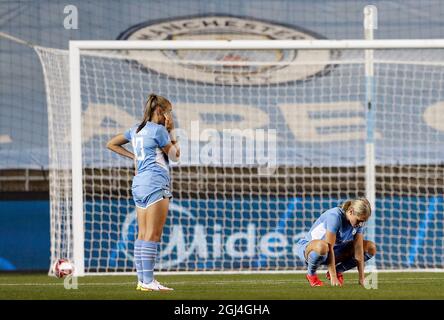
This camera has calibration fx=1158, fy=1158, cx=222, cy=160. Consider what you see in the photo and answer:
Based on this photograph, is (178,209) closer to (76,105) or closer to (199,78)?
(199,78)

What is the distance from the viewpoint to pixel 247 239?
12445 mm

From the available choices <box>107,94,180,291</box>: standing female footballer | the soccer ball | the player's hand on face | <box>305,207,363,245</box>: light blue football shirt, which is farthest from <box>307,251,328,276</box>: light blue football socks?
the soccer ball

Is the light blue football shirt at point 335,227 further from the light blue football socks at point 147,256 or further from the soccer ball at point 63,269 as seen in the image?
the soccer ball at point 63,269

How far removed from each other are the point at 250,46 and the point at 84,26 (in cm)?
546

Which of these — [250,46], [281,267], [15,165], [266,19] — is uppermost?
[266,19]

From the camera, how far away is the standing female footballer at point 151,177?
7.93 m

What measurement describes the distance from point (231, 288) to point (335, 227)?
2.88 feet

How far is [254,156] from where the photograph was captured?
13000 millimetres

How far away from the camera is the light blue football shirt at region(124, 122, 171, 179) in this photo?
7.93 m

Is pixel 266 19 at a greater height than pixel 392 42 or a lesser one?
greater
